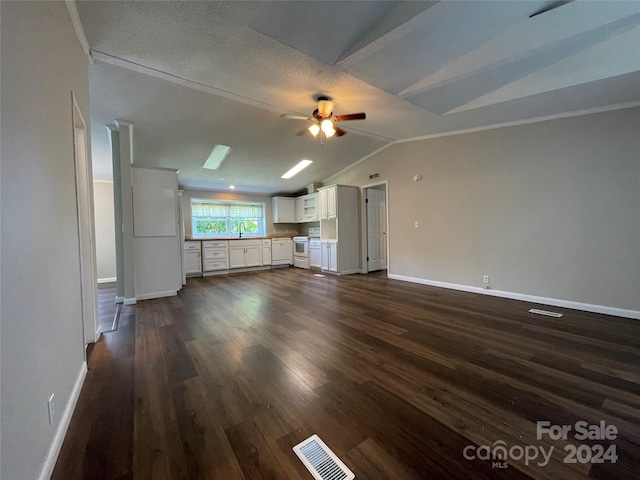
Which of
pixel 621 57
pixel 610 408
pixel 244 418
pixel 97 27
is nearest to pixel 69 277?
pixel 244 418

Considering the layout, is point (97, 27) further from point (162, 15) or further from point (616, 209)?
point (616, 209)

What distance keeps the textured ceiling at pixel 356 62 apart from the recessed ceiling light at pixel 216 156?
55 cm

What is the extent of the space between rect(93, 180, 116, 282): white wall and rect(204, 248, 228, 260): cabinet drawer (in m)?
2.02

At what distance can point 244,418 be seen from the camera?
4.93 ft

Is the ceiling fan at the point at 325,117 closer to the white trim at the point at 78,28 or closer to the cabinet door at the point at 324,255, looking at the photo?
the white trim at the point at 78,28

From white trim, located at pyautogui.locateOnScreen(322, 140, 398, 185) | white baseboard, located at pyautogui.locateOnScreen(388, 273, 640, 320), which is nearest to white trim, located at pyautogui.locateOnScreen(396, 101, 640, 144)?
white trim, located at pyautogui.locateOnScreen(322, 140, 398, 185)

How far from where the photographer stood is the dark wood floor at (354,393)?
1216mm

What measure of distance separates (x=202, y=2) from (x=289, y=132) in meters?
2.72

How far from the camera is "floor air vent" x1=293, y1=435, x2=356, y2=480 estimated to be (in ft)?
3.73

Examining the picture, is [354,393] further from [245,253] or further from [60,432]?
[245,253]

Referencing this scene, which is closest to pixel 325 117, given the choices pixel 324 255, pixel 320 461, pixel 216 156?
pixel 216 156

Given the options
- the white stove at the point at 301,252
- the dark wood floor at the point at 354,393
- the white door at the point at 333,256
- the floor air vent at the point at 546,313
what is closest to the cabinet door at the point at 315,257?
the white stove at the point at 301,252

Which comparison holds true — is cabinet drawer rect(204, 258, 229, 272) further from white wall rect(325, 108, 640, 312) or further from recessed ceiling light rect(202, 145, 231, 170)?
white wall rect(325, 108, 640, 312)

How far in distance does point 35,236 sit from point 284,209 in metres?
6.94
